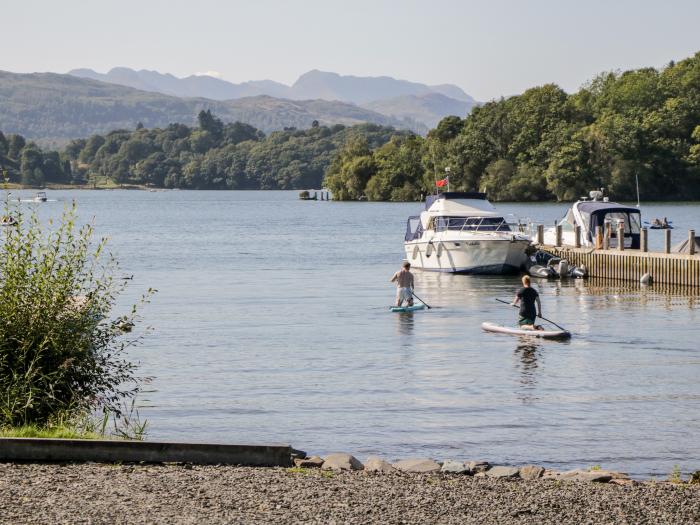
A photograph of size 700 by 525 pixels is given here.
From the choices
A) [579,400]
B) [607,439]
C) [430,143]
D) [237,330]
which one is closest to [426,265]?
[237,330]

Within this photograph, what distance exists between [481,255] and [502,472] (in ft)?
146

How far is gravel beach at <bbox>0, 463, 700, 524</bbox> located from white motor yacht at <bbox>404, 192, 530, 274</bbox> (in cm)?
4502

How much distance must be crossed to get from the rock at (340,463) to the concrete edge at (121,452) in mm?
1020

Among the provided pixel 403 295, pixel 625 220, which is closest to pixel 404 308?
pixel 403 295

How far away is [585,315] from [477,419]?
2112 cm

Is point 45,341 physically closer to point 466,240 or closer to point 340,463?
point 340,463

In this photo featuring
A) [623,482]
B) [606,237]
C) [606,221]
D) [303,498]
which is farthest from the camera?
[606,221]

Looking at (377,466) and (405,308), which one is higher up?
Result: (377,466)

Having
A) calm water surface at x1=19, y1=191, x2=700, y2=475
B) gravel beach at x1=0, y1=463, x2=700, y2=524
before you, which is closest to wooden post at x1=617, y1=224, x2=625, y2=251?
calm water surface at x1=19, y1=191, x2=700, y2=475

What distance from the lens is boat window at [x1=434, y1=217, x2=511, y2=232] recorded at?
197 feet

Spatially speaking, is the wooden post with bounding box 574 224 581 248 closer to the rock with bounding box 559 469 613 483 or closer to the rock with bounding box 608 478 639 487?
the rock with bounding box 559 469 613 483

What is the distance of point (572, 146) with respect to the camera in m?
164

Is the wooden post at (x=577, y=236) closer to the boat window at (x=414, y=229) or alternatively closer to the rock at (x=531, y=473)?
the boat window at (x=414, y=229)

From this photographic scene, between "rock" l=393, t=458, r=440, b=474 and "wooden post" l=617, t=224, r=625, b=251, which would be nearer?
"rock" l=393, t=458, r=440, b=474
